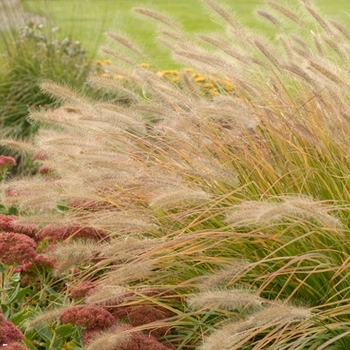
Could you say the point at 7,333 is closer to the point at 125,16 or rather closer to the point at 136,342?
the point at 136,342

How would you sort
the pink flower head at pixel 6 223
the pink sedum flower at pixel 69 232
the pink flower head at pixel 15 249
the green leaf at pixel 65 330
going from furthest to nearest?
the pink flower head at pixel 6 223, the pink sedum flower at pixel 69 232, the pink flower head at pixel 15 249, the green leaf at pixel 65 330

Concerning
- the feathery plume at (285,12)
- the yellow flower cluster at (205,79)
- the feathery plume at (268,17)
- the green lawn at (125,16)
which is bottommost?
the green lawn at (125,16)

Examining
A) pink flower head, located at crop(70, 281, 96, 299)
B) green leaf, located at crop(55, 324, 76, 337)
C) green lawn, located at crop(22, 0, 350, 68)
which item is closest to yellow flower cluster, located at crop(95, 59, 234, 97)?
green lawn, located at crop(22, 0, 350, 68)

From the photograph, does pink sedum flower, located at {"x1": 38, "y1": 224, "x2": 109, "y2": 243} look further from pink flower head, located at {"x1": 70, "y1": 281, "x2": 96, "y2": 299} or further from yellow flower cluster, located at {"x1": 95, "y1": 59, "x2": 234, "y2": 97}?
yellow flower cluster, located at {"x1": 95, "y1": 59, "x2": 234, "y2": 97}

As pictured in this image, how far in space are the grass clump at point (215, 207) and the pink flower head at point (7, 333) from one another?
8.8 inches

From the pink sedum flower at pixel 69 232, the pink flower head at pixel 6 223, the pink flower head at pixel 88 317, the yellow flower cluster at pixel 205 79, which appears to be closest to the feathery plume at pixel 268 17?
the yellow flower cluster at pixel 205 79

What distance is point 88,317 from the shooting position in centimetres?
302

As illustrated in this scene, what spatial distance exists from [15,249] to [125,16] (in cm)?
1211

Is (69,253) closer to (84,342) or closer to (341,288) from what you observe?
(84,342)

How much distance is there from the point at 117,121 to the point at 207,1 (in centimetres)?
66

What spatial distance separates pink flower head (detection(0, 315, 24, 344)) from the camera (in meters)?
2.84

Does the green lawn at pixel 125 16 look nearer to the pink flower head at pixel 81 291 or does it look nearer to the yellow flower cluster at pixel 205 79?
the yellow flower cluster at pixel 205 79

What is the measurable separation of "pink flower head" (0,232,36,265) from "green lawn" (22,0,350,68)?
4.15 meters

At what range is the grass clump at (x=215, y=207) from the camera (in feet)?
9.86
